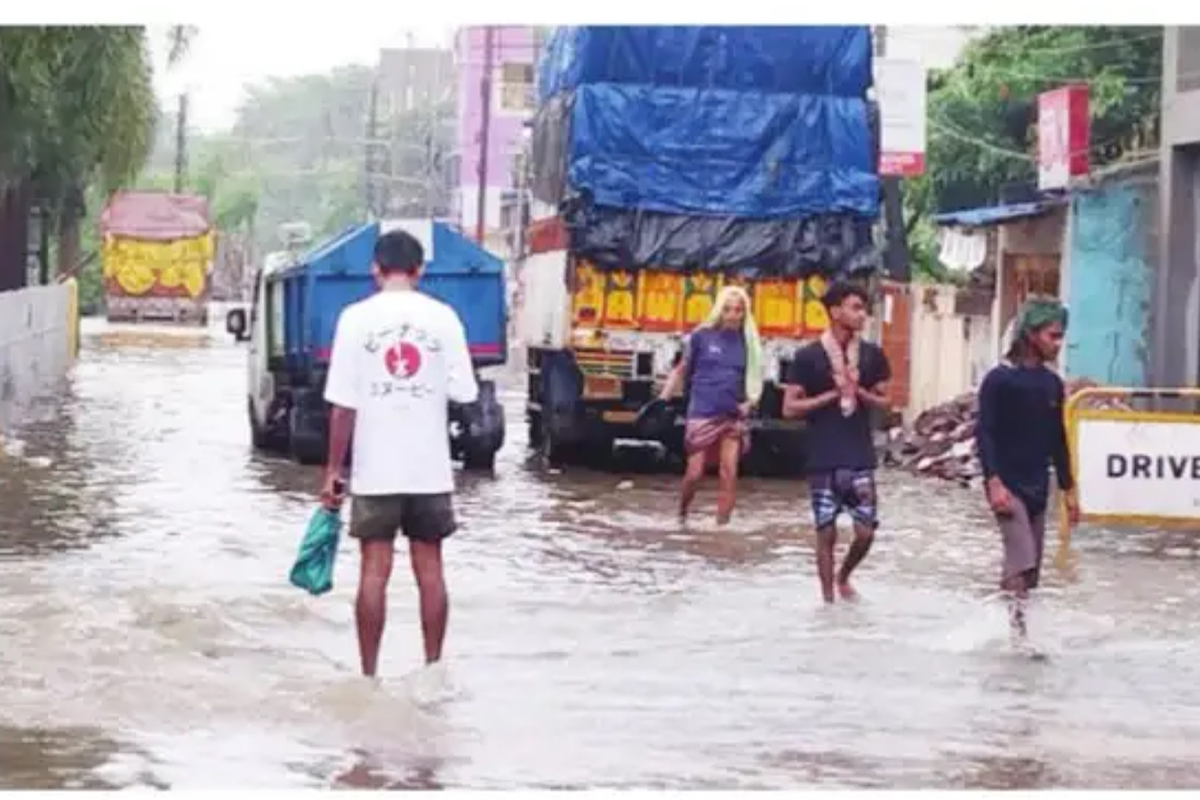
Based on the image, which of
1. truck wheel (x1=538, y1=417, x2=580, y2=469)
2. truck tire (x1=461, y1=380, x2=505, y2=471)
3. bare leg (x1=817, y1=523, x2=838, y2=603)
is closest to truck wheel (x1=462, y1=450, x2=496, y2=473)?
truck tire (x1=461, y1=380, x2=505, y2=471)

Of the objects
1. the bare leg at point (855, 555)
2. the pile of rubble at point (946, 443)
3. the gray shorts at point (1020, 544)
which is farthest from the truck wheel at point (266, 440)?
the gray shorts at point (1020, 544)

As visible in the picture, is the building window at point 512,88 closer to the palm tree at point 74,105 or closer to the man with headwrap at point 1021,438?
the palm tree at point 74,105

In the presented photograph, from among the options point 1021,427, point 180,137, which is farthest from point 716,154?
point 180,137

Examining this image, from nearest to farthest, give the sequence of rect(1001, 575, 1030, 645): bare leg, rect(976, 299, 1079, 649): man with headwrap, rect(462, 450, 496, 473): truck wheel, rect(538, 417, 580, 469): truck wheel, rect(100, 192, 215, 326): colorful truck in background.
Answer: rect(976, 299, 1079, 649): man with headwrap, rect(1001, 575, 1030, 645): bare leg, rect(462, 450, 496, 473): truck wheel, rect(538, 417, 580, 469): truck wheel, rect(100, 192, 215, 326): colorful truck in background

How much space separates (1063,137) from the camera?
26922 mm

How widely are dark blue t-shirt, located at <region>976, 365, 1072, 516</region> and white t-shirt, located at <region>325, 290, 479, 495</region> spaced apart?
2753mm

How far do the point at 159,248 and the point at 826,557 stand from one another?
5376 centimetres

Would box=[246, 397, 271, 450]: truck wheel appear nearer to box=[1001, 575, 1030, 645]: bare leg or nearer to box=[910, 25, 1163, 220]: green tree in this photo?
box=[1001, 575, 1030, 645]: bare leg

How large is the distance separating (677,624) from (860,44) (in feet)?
35.9

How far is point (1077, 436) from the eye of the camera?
16734mm

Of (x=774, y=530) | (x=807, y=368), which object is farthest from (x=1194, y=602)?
(x=774, y=530)

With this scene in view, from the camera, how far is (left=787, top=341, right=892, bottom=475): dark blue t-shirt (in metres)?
12.3

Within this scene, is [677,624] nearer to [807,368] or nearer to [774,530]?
[807,368]

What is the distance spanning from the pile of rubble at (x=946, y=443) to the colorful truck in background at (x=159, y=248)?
4056cm
